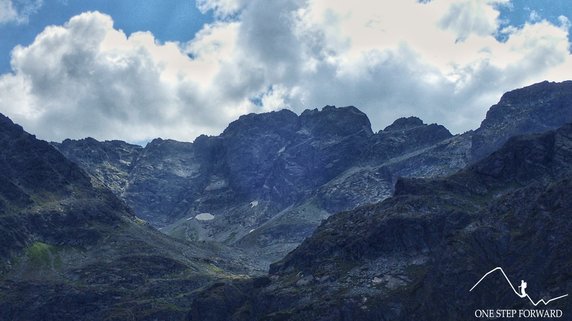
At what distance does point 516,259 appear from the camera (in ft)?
648

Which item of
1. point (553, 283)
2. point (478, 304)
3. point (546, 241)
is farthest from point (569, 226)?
point (478, 304)

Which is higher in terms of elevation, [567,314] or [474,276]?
[474,276]

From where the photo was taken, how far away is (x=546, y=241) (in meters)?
194

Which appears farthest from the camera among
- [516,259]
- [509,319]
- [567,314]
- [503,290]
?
[516,259]

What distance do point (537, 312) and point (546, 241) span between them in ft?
119

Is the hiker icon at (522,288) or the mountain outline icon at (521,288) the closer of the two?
the mountain outline icon at (521,288)

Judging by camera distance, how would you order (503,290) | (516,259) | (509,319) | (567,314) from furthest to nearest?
(516,259) < (503,290) < (509,319) < (567,314)

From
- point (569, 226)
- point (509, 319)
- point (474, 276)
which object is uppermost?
point (569, 226)

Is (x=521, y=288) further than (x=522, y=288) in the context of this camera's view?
Yes

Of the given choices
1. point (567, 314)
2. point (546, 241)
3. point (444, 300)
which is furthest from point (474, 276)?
point (567, 314)

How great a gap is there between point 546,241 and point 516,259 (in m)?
11.1

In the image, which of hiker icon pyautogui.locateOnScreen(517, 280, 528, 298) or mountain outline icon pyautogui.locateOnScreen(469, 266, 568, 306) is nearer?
mountain outline icon pyautogui.locateOnScreen(469, 266, 568, 306)

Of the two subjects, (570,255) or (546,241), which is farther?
(546,241)

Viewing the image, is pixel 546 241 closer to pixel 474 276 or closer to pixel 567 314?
pixel 474 276
